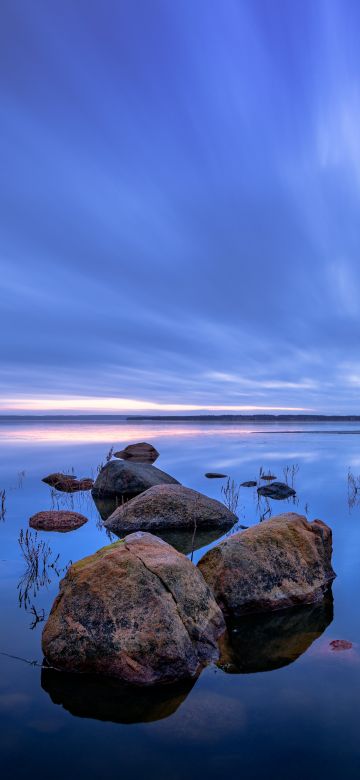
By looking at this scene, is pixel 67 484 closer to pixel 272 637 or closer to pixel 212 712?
pixel 272 637

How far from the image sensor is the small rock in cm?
701

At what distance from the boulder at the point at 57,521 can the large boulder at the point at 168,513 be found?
1.02 m

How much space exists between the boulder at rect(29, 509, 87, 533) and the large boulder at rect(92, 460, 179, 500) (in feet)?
13.8

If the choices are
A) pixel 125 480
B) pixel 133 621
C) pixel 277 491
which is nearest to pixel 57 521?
pixel 125 480

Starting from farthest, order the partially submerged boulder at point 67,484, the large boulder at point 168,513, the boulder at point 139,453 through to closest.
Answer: the boulder at point 139,453 < the partially submerged boulder at point 67,484 < the large boulder at point 168,513

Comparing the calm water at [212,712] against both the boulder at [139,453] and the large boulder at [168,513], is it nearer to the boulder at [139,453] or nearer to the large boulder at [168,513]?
the large boulder at [168,513]

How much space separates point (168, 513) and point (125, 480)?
5.75 meters

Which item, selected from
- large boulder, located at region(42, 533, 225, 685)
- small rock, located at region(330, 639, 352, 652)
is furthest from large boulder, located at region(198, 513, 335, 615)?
small rock, located at region(330, 639, 352, 652)

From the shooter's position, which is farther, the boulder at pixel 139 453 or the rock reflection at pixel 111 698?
the boulder at pixel 139 453

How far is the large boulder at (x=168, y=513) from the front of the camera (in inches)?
557

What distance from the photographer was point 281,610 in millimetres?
8484

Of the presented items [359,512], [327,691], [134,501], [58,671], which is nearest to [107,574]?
[58,671]

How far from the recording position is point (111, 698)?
5.68 m

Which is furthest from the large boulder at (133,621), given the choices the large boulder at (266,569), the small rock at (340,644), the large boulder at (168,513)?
the large boulder at (168,513)
